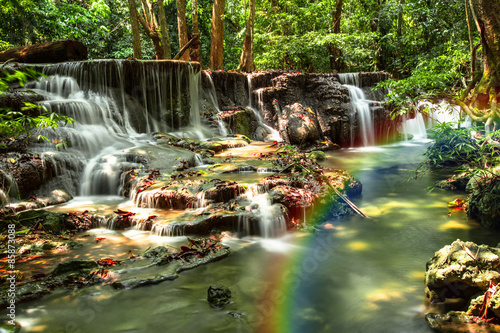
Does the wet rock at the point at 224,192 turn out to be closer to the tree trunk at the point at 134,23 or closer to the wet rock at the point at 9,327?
the wet rock at the point at 9,327

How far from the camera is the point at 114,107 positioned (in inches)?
407

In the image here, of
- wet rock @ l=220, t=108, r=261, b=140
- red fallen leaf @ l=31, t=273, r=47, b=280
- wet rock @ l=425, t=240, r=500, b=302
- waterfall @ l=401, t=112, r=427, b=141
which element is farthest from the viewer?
waterfall @ l=401, t=112, r=427, b=141

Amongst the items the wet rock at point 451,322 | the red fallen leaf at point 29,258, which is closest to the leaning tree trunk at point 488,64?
the wet rock at point 451,322

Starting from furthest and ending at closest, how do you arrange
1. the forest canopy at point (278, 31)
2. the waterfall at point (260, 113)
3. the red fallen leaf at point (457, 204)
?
the forest canopy at point (278, 31) → the waterfall at point (260, 113) → the red fallen leaf at point (457, 204)

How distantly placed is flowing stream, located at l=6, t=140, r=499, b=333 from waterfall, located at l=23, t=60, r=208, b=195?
1791 mm

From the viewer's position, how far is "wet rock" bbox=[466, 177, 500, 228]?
495 cm

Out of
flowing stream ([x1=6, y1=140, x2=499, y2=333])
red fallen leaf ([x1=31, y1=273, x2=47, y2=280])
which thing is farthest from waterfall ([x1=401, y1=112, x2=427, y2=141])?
red fallen leaf ([x1=31, y1=273, x2=47, y2=280])

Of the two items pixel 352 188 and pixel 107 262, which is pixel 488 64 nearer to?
pixel 352 188

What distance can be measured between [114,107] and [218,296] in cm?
871

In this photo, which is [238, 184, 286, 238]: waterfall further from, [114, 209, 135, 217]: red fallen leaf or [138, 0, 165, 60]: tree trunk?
[138, 0, 165, 60]: tree trunk

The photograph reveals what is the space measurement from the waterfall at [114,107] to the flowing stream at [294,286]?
70.5 inches

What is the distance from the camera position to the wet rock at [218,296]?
3.33 metres

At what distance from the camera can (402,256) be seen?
4.45m

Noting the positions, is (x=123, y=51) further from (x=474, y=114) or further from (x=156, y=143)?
(x=474, y=114)
